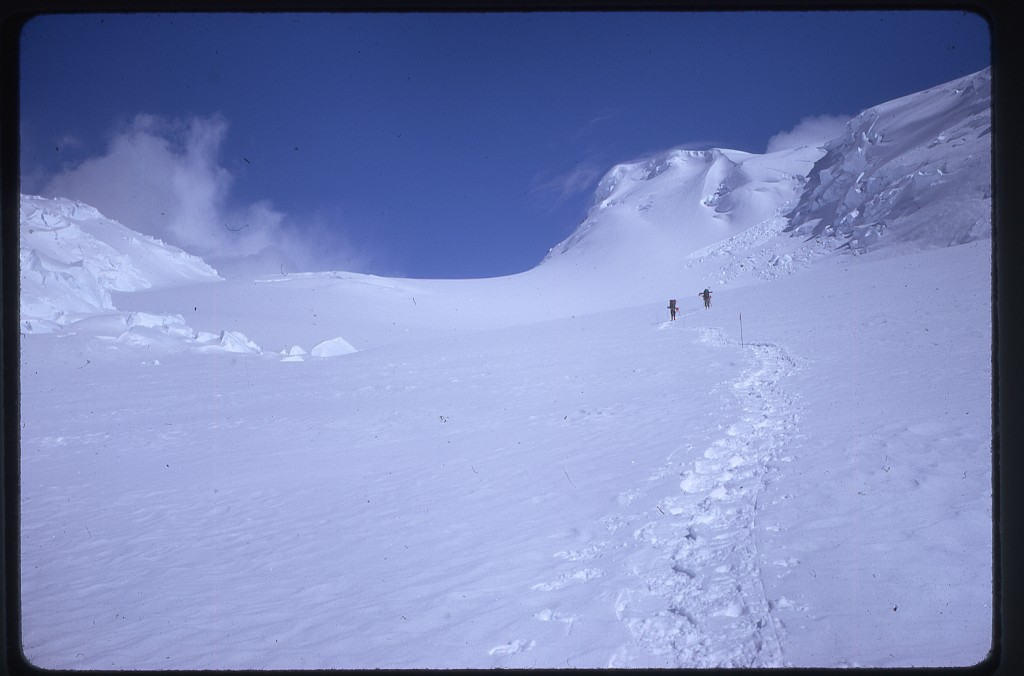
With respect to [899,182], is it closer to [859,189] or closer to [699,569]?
[859,189]

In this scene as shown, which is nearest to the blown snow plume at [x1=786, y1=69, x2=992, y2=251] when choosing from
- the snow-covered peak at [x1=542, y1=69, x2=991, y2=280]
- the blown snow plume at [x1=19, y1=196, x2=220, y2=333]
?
the snow-covered peak at [x1=542, y1=69, x2=991, y2=280]

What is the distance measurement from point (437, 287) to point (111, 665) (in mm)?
41541

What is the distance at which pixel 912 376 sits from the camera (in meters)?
6.32

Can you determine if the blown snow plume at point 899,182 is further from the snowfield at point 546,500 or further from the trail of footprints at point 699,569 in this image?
the trail of footprints at point 699,569

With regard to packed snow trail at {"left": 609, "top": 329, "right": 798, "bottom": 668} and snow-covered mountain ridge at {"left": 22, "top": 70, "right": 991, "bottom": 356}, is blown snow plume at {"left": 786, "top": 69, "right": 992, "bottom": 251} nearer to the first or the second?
snow-covered mountain ridge at {"left": 22, "top": 70, "right": 991, "bottom": 356}

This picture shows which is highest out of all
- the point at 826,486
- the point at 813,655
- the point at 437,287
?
the point at 437,287

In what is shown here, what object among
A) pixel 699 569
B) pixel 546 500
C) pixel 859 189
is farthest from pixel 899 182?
pixel 699 569

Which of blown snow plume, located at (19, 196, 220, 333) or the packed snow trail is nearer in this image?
the packed snow trail

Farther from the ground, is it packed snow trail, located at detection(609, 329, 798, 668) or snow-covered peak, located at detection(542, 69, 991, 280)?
snow-covered peak, located at detection(542, 69, 991, 280)

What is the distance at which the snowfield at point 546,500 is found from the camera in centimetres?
268

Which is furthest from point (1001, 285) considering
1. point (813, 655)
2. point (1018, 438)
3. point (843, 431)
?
point (843, 431)

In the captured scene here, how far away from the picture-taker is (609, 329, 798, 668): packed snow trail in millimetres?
2467

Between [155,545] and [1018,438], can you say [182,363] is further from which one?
[1018,438]

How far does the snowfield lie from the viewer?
105 inches
